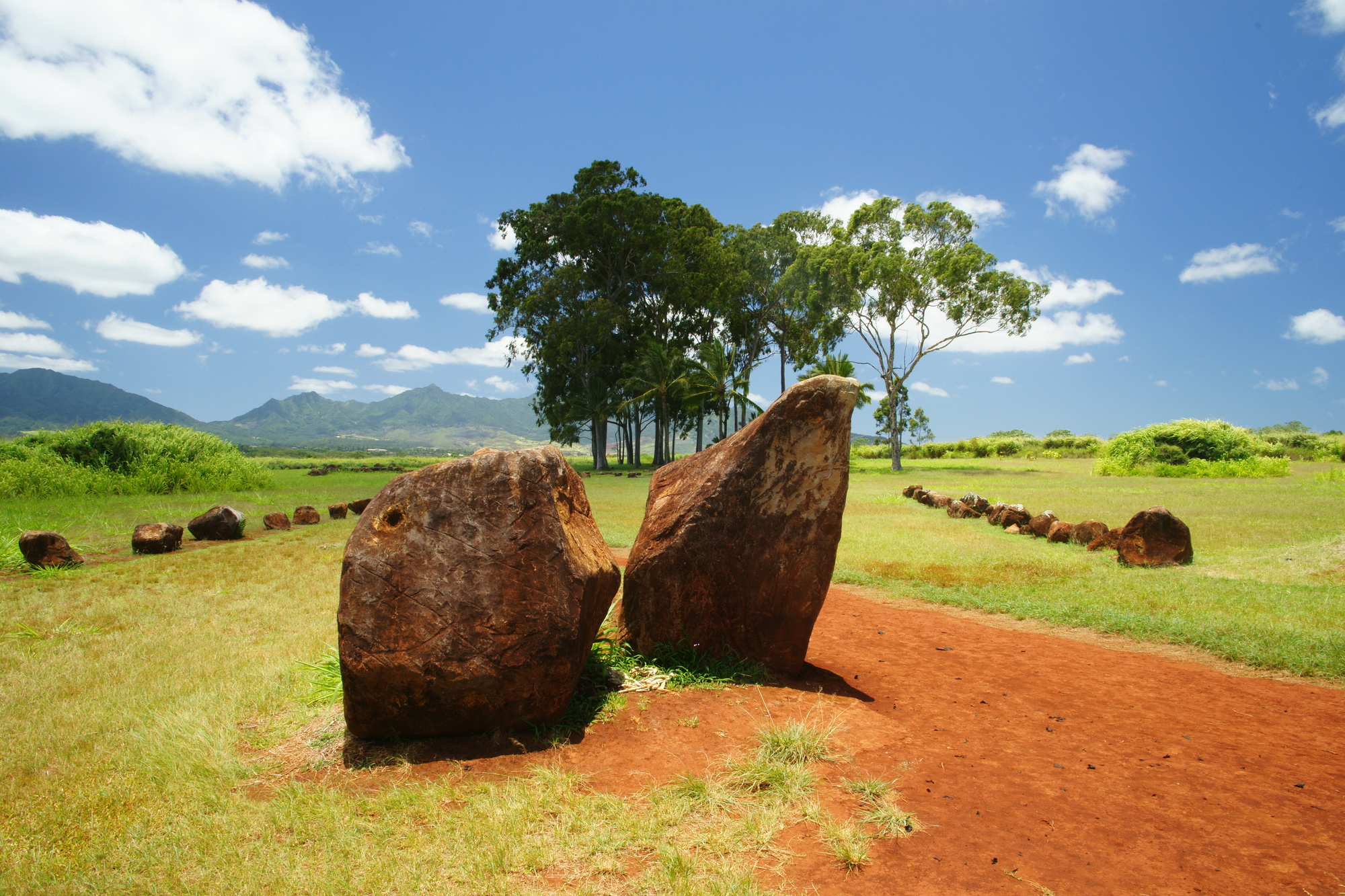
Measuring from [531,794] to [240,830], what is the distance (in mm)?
1540

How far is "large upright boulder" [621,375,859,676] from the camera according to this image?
Answer: 233 inches

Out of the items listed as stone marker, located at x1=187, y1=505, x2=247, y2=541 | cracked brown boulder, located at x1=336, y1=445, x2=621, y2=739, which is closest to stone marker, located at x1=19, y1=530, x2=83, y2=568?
stone marker, located at x1=187, y1=505, x2=247, y2=541

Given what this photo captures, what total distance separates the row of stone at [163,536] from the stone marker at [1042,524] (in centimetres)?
1358

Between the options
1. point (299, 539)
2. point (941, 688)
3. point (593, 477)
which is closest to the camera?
point (941, 688)

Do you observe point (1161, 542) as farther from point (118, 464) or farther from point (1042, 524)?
point (118, 464)

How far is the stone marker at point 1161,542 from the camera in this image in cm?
1097

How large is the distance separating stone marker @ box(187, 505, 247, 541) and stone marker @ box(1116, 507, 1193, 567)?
17.4 meters

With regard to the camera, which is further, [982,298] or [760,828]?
[982,298]

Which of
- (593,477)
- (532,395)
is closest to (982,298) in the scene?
(593,477)

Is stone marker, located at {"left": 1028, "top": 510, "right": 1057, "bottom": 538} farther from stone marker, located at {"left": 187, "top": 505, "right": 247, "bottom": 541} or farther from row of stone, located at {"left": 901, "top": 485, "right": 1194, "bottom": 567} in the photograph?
stone marker, located at {"left": 187, "top": 505, "right": 247, "bottom": 541}

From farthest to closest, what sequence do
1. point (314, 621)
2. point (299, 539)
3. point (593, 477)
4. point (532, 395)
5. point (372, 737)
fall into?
point (532, 395) < point (593, 477) < point (299, 539) < point (314, 621) < point (372, 737)

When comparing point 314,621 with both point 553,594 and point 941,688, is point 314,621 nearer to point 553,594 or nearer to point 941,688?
point 553,594

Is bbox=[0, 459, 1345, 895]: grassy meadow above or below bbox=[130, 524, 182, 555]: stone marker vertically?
below

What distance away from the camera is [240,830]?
3.61m
